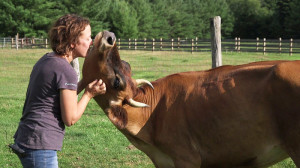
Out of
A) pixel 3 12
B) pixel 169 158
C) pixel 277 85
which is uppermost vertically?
pixel 3 12

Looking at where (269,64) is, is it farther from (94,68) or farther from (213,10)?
(213,10)

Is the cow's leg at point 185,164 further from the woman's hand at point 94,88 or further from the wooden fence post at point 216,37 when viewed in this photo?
the wooden fence post at point 216,37

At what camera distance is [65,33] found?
3469 mm

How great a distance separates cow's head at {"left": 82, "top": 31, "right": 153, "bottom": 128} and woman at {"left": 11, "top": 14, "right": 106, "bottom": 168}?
400 mm

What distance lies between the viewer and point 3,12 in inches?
2165

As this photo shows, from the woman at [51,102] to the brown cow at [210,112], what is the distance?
465mm

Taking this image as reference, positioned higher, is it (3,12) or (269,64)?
(3,12)

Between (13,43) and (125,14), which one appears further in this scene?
(125,14)

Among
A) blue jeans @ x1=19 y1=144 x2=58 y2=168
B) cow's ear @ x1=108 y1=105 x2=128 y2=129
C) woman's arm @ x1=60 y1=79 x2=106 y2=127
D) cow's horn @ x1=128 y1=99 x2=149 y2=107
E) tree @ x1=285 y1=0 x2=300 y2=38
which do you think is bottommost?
blue jeans @ x1=19 y1=144 x2=58 y2=168

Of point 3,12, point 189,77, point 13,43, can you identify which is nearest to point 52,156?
point 189,77

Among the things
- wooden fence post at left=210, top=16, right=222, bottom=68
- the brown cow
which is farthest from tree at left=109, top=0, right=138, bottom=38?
the brown cow

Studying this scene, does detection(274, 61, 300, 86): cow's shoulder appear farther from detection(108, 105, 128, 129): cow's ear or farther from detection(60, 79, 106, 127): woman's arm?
detection(60, 79, 106, 127): woman's arm

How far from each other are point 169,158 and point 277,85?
1215mm

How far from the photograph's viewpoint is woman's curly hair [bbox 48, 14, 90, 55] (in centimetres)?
347
